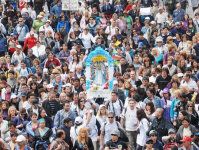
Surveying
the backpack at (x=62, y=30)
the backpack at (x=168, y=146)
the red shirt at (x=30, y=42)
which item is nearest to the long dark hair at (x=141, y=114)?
the backpack at (x=168, y=146)

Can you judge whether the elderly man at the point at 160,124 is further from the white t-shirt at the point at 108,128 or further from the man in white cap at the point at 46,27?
the man in white cap at the point at 46,27

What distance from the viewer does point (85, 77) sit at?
2425 cm

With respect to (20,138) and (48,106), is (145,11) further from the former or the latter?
(20,138)

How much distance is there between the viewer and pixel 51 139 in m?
19.6

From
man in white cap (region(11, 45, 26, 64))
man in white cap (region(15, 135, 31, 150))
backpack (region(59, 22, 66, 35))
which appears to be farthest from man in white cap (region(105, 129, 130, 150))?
backpack (region(59, 22, 66, 35))

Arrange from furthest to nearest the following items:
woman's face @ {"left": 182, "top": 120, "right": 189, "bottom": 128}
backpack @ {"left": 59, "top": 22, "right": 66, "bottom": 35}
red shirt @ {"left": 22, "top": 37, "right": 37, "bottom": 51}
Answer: backpack @ {"left": 59, "top": 22, "right": 66, "bottom": 35}, red shirt @ {"left": 22, "top": 37, "right": 37, "bottom": 51}, woman's face @ {"left": 182, "top": 120, "right": 189, "bottom": 128}

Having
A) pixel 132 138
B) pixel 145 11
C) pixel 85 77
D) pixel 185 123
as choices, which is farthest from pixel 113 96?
pixel 145 11

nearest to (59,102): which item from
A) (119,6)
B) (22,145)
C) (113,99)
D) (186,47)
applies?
(113,99)

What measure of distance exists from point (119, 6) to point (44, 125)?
14114mm

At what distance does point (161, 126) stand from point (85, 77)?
5.10 metres

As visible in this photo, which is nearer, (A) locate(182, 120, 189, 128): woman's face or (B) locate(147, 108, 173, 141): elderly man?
(A) locate(182, 120, 189, 128): woman's face

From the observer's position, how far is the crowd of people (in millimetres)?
19672

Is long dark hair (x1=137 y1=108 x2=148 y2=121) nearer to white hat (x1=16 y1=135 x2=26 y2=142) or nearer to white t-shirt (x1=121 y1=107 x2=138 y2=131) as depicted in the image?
white t-shirt (x1=121 y1=107 x2=138 y2=131)

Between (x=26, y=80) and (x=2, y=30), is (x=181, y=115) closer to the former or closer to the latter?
(x=26, y=80)
